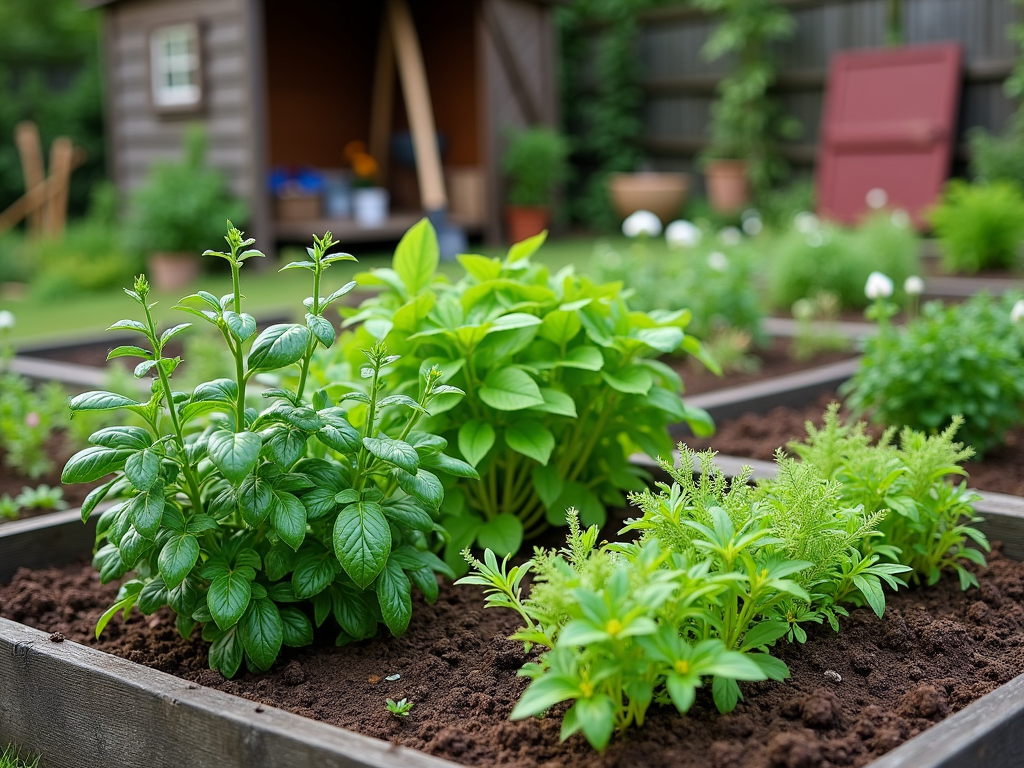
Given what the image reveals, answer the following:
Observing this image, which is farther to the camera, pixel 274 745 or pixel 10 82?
pixel 10 82

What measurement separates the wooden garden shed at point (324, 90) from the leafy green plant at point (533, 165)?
172 mm

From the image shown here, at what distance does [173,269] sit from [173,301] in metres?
1.17

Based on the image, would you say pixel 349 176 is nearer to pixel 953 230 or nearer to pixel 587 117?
pixel 587 117

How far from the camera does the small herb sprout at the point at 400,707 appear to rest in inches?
73.7

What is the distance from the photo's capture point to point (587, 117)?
1351 centimetres

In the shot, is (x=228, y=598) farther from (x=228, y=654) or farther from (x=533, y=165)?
(x=533, y=165)

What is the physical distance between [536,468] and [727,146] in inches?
392

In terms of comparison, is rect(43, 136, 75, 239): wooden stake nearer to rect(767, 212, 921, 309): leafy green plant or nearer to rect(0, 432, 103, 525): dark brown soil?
rect(767, 212, 921, 309): leafy green plant

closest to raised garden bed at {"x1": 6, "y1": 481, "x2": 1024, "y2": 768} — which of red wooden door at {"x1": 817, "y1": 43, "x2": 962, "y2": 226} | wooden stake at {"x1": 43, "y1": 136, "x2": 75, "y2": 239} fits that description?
red wooden door at {"x1": 817, "y1": 43, "x2": 962, "y2": 226}

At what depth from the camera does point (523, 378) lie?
2348mm

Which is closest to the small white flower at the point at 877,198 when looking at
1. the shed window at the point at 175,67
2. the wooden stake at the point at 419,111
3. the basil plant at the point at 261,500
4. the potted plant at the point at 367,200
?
the wooden stake at the point at 419,111

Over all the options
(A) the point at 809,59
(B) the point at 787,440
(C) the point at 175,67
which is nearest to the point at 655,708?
(B) the point at 787,440

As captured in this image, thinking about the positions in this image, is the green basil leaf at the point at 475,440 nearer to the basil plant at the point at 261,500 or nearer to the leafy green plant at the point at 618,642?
the basil plant at the point at 261,500

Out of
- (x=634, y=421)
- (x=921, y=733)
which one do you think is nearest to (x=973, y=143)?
(x=634, y=421)
